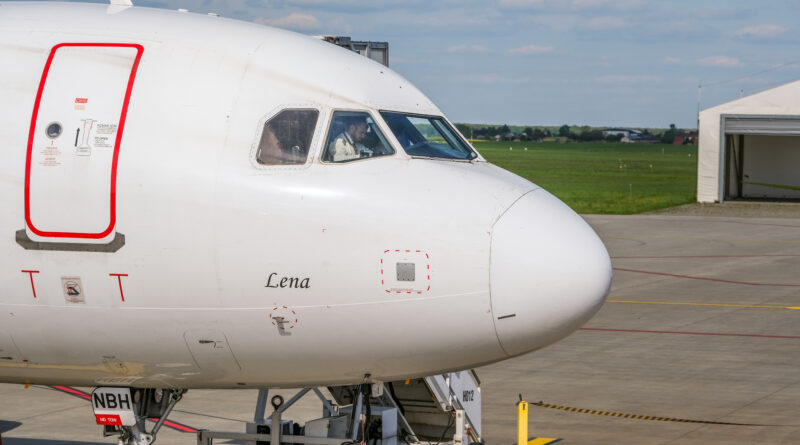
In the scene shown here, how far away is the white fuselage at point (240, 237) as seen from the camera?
10555 mm

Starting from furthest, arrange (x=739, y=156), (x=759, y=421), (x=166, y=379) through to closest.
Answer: (x=739, y=156)
(x=759, y=421)
(x=166, y=379)

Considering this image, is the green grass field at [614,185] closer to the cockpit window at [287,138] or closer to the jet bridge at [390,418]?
the jet bridge at [390,418]

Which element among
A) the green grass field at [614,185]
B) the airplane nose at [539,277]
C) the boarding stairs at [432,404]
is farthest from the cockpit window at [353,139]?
the green grass field at [614,185]

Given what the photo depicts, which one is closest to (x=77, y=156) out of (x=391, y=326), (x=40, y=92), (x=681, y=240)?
(x=40, y=92)

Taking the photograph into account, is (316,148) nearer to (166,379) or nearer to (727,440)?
(166,379)

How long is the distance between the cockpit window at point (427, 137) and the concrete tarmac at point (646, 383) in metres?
7.47

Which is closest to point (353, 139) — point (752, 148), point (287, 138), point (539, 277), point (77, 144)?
point (287, 138)

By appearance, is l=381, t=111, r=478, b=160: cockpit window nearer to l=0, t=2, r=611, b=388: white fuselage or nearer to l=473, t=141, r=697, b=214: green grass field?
l=0, t=2, r=611, b=388: white fuselage

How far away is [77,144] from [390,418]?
543 centimetres

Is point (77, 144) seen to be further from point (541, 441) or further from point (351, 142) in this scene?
point (541, 441)

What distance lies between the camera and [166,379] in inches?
454

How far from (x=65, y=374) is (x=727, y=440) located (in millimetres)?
10518

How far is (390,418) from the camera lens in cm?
1437

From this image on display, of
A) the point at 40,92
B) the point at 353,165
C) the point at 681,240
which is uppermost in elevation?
the point at 40,92
